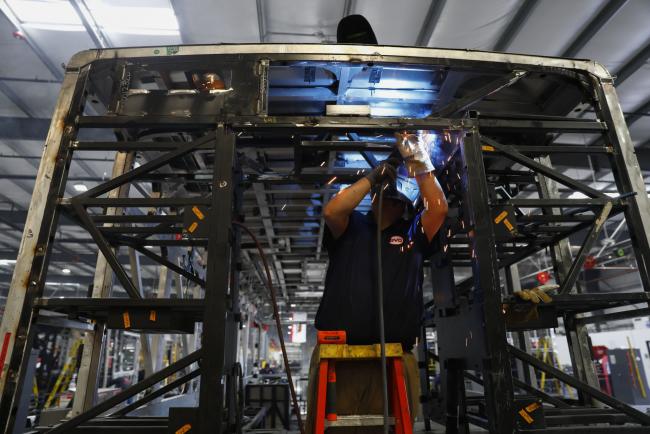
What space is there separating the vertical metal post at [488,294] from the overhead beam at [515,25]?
286 centimetres

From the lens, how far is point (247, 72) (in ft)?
8.64

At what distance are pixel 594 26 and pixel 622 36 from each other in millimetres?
483

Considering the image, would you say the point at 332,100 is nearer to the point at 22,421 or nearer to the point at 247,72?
the point at 247,72

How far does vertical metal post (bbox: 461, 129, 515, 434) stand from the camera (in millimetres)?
2061

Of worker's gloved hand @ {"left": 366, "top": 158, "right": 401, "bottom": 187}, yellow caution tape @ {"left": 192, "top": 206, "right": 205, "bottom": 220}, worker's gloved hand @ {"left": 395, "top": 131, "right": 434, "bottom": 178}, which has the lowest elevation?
yellow caution tape @ {"left": 192, "top": 206, "right": 205, "bottom": 220}

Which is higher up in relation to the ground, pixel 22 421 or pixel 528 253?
pixel 528 253

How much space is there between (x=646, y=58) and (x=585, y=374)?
4280mm

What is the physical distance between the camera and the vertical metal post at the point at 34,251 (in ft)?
6.75

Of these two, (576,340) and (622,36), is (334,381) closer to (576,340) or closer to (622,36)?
(576,340)

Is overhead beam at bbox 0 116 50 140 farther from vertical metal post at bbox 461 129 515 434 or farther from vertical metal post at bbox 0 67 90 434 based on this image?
vertical metal post at bbox 461 129 515 434

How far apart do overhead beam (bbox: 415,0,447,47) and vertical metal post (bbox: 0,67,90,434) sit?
363 cm

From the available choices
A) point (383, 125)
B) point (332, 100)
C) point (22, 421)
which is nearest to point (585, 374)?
point (383, 125)

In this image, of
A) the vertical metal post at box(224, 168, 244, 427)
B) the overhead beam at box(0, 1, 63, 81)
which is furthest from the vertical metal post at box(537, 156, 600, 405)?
the overhead beam at box(0, 1, 63, 81)

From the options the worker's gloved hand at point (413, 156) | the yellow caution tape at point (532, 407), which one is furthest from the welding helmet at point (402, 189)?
the yellow caution tape at point (532, 407)
